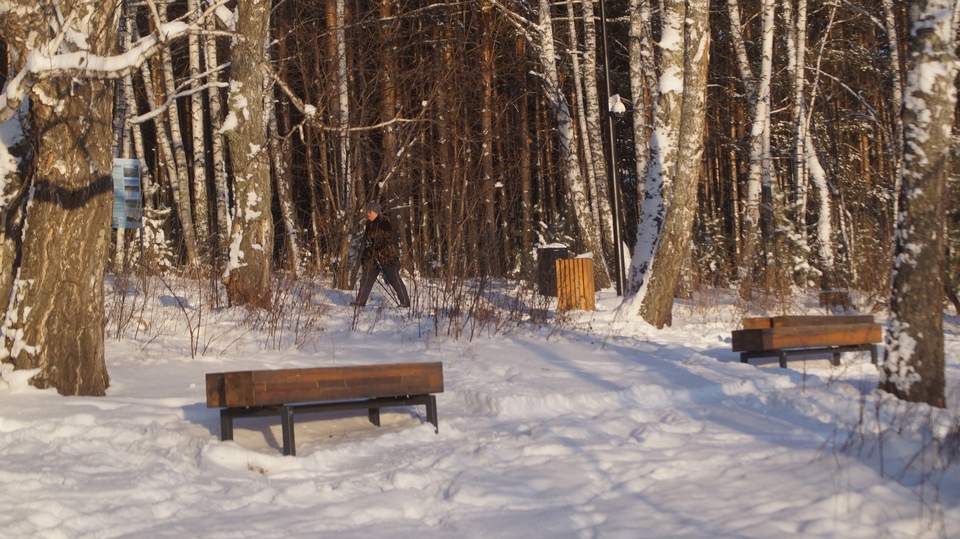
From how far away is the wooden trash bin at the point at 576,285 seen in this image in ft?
43.0

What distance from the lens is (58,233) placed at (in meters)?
6.75

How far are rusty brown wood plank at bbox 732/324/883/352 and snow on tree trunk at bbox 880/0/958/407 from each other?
224cm

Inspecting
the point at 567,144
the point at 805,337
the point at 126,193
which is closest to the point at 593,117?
the point at 567,144

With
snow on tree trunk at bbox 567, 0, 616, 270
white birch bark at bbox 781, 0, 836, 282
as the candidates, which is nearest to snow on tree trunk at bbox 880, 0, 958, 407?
white birch bark at bbox 781, 0, 836, 282

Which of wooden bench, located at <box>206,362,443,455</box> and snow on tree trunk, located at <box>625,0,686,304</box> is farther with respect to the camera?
snow on tree trunk, located at <box>625,0,686,304</box>

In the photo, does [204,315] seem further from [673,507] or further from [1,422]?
[673,507]

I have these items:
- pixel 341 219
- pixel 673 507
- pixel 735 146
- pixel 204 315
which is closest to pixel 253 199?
pixel 204 315

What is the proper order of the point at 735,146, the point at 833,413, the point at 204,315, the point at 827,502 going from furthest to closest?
the point at 735,146
the point at 204,315
the point at 833,413
the point at 827,502

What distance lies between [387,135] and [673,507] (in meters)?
15.1

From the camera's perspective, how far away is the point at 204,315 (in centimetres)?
1091

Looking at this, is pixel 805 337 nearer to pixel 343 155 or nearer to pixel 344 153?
pixel 343 155

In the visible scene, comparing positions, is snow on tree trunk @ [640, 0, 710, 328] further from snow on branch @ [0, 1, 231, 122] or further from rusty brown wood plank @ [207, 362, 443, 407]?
snow on branch @ [0, 1, 231, 122]

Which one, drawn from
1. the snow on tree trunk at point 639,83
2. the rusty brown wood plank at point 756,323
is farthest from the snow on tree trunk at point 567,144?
the rusty brown wood plank at point 756,323

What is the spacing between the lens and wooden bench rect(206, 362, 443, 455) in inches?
229
